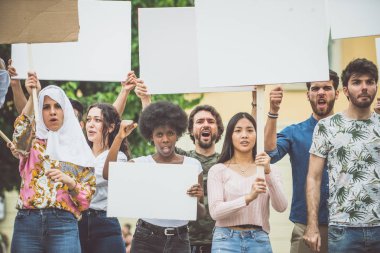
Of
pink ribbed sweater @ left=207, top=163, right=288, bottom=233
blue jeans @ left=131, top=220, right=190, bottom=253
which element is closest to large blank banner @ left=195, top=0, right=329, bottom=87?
pink ribbed sweater @ left=207, top=163, right=288, bottom=233

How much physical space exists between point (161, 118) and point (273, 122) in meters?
0.87

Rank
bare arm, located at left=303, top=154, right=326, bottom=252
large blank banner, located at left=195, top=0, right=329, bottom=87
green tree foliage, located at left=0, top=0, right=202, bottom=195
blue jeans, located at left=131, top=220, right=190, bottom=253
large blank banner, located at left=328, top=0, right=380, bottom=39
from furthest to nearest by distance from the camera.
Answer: green tree foliage, located at left=0, top=0, right=202, bottom=195 → large blank banner, located at left=328, top=0, right=380, bottom=39 → blue jeans, located at left=131, top=220, right=190, bottom=253 → bare arm, located at left=303, top=154, right=326, bottom=252 → large blank banner, located at left=195, top=0, right=329, bottom=87

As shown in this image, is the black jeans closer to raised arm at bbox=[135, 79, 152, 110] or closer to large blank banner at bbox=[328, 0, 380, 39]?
raised arm at bbox=[135, 79, 152, 110]

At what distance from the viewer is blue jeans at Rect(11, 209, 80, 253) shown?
6.66 meters

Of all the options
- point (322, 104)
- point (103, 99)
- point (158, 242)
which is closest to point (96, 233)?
point (158, 242)

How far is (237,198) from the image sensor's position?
22.0ft

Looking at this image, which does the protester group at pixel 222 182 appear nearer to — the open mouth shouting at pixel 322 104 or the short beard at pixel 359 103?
the short beard at pixel 359 103

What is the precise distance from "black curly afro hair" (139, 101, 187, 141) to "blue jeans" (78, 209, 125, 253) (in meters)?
0.78

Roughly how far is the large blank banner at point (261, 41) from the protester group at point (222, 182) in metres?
0.39

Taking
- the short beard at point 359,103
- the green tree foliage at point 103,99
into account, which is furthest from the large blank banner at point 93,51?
the green tree foliage at point 103,99

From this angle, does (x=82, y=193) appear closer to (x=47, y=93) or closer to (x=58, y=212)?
(x=58, y=212)

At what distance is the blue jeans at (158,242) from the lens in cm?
694

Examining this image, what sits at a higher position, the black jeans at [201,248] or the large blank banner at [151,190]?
the large blank banner at [151,190]

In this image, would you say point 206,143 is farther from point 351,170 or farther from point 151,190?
point 351,170
